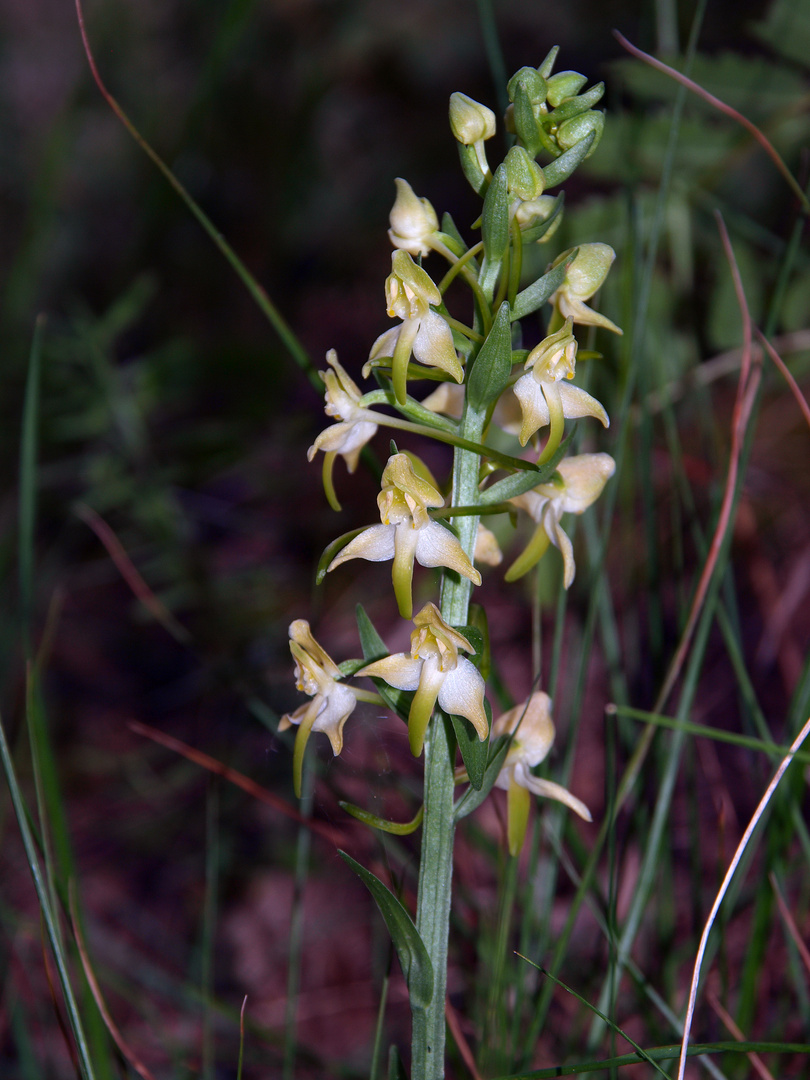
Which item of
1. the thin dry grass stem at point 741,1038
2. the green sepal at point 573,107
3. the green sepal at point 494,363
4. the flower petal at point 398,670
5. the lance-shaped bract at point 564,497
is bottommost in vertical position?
the thin dry grass stem at point 741,1038

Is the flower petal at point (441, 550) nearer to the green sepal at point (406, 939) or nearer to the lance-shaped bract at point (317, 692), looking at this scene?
the lance-shaped bract at point (317, 692)

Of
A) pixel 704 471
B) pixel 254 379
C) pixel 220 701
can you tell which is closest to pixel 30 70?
pixel 254 379

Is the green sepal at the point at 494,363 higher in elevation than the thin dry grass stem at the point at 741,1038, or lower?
higher

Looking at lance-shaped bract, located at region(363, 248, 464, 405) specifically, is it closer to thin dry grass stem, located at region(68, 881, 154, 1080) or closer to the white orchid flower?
the white orchid flower

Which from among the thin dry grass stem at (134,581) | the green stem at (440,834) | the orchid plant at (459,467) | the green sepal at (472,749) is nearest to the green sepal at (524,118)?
the orchid plant at (459,467)

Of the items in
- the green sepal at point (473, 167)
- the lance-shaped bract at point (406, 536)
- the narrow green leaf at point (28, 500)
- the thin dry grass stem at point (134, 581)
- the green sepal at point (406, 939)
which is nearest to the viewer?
the green sepal at point (406, 939)

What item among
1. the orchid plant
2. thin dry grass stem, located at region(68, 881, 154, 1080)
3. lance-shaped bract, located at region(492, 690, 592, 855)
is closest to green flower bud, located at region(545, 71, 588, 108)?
the orchid plant

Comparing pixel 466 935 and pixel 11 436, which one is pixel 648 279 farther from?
pixel 11 436

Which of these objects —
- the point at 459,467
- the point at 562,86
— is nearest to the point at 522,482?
the point at 459,467
